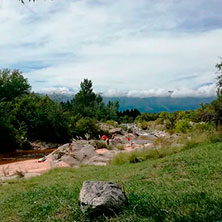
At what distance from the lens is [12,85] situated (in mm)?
36250

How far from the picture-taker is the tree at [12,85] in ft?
116

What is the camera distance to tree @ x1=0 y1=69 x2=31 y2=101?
116ft

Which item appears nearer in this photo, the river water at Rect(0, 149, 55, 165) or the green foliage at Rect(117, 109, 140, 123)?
the river water at Rect(0, 149, 55, 165)

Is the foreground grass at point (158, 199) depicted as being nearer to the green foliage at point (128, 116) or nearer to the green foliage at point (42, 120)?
the green foliage at point (42, 120)

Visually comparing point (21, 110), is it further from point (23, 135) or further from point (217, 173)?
point (217, 173)

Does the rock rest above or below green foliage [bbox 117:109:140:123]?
above

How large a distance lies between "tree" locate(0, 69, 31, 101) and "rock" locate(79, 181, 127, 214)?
103 feet

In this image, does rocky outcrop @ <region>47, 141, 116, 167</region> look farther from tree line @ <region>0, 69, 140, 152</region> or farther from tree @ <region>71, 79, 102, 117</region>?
tree @ <region>71, 79, 102, 117</region>

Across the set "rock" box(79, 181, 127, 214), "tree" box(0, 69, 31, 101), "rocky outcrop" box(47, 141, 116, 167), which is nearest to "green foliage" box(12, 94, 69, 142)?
"tree" box(0, 69, 31, 101)

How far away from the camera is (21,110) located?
30859 millimetres

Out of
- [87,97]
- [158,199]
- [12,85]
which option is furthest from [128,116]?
[158,199]

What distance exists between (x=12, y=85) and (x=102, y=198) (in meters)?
33.9

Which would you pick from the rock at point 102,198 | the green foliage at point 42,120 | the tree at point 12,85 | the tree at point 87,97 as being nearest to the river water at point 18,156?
the green foliage at point 42,120

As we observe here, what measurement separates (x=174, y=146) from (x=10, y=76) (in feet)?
94.5
